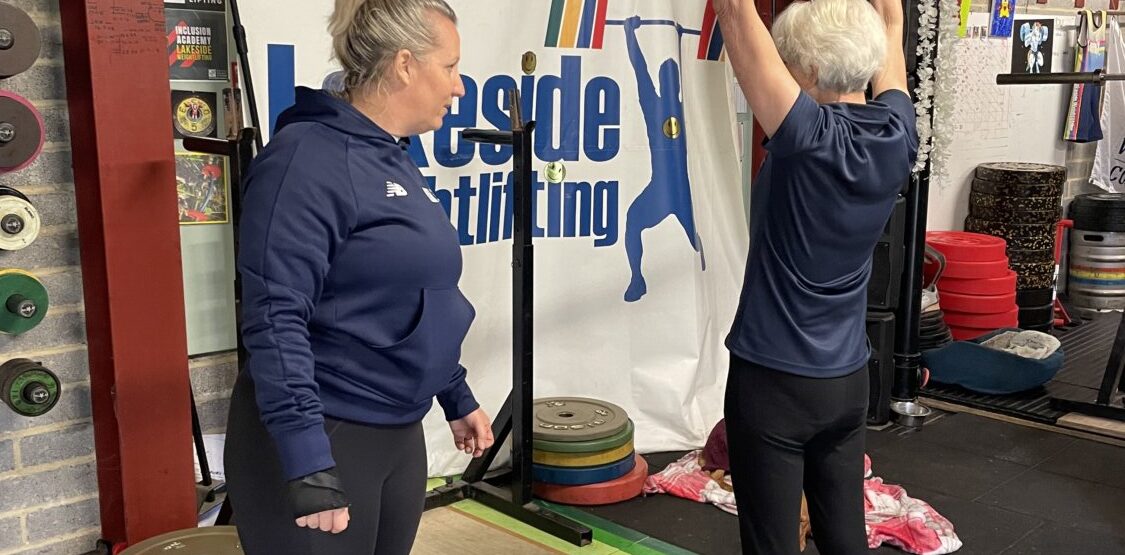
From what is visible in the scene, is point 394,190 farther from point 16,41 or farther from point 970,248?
point 970,248

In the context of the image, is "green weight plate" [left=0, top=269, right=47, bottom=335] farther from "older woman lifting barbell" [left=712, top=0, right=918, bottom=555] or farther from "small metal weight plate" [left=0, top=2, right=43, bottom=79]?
"older woman lifting barbell" [left=712, top=0, right=918, bottom=555]

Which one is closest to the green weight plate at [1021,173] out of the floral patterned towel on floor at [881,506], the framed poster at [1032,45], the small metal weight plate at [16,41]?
the framed poster at [1032,45]

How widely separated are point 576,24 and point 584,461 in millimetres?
1571

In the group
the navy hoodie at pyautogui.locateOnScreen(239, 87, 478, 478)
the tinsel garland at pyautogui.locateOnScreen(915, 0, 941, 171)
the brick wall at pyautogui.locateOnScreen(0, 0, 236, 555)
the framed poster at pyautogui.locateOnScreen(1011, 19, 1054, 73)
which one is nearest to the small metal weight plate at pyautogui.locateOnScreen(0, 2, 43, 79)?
the brick wall at pyautogui.locateOnScreen(0, 0, 236, 555)

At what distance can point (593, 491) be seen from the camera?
142 inches

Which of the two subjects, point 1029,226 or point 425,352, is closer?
point 425,352

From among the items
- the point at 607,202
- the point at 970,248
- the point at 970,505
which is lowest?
the point at 970,505

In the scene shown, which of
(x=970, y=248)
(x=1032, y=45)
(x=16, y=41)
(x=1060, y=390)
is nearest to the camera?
(x=16, y=41)

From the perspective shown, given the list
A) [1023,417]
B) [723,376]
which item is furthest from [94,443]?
[1023,417]

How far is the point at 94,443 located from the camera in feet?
9.43

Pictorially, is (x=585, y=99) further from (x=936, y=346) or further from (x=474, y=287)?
(x=936, y=346)

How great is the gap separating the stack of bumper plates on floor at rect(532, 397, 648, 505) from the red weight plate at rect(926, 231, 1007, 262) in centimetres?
250

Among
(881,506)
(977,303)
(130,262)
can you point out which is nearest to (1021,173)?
(977,303)

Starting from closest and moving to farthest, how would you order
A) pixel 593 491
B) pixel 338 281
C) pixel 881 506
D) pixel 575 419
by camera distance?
pixel 338 281, pixel 881 506, pixel 593 491, pixel 575 419
